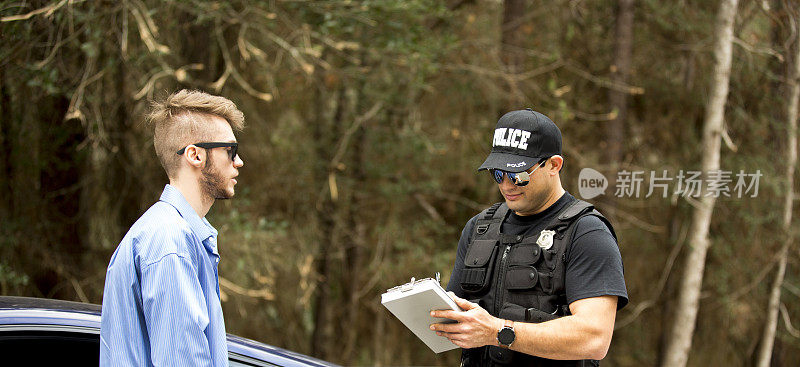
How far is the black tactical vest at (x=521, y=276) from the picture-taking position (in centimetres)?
242

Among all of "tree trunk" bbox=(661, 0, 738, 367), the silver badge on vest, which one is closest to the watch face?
the silver badge on vest

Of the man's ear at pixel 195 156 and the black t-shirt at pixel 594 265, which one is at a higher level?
the man's ear at pixel 195 156

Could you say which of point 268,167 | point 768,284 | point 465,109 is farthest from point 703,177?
point 268,167

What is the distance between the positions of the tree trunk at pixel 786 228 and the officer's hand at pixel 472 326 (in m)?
5.95

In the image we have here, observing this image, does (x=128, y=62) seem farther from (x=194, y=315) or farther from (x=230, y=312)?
(x=194, y=315)

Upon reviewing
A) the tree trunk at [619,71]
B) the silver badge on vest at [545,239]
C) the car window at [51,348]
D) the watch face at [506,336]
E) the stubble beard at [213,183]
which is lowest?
the car window at [51,348]

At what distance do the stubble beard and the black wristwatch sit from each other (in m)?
1.01

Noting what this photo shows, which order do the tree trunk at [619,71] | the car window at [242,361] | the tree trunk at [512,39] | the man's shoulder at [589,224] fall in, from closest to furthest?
the man's shoulder at [589,224] → the car window at [242,361] → the tree trunk at [619,71] → the tree trunk at [512,39]

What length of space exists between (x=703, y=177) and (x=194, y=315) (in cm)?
639

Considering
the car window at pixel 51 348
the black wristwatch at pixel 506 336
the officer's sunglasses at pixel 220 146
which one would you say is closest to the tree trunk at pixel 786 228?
the black wristwatch at pixel 506 336

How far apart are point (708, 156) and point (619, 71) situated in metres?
1.84

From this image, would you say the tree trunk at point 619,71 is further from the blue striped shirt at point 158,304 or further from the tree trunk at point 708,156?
the blue striped shirt at point 158,304

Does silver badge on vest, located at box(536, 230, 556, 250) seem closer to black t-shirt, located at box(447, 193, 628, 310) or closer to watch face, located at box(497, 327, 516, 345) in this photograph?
black t-shirt, located at box(447, 193, 628, 310)

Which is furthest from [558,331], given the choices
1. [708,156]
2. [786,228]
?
[786,228]
